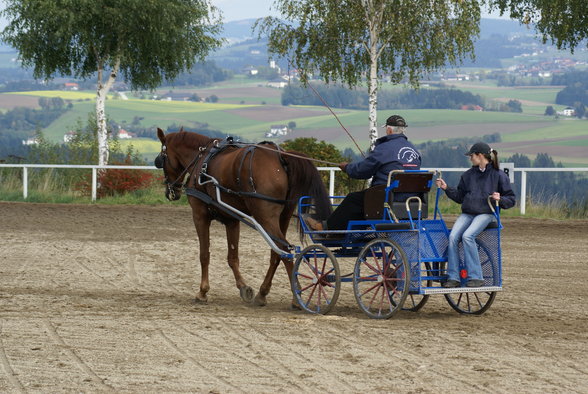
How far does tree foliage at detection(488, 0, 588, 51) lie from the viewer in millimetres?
22766

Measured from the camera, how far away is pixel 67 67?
28.0m

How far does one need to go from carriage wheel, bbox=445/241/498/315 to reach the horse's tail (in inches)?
62.3

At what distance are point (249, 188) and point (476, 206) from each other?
7.76 ft

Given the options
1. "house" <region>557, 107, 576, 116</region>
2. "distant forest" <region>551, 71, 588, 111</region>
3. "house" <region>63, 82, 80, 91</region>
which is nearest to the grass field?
"distant forest" <region>551, 71, 588, 111</region>

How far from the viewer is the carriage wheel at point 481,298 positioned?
935cm

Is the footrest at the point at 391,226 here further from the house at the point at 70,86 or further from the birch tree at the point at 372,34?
the house at the point at 70,86

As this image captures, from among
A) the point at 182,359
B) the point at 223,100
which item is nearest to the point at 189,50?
the point at 182,359

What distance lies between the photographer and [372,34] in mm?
26422

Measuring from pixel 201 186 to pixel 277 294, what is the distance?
159 centimetres

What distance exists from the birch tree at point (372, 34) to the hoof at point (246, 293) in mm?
15537

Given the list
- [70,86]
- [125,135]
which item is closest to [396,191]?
[125,135]

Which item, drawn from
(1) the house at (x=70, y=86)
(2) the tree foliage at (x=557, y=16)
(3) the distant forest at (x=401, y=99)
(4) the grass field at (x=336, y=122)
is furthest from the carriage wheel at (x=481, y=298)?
(1) the house at (x=70, y=86)

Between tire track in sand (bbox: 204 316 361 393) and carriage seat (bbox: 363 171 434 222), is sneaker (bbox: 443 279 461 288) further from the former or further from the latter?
tire track in sand (bbox: 204 316 361 393)

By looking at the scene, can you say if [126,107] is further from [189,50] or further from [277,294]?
[277,294]
